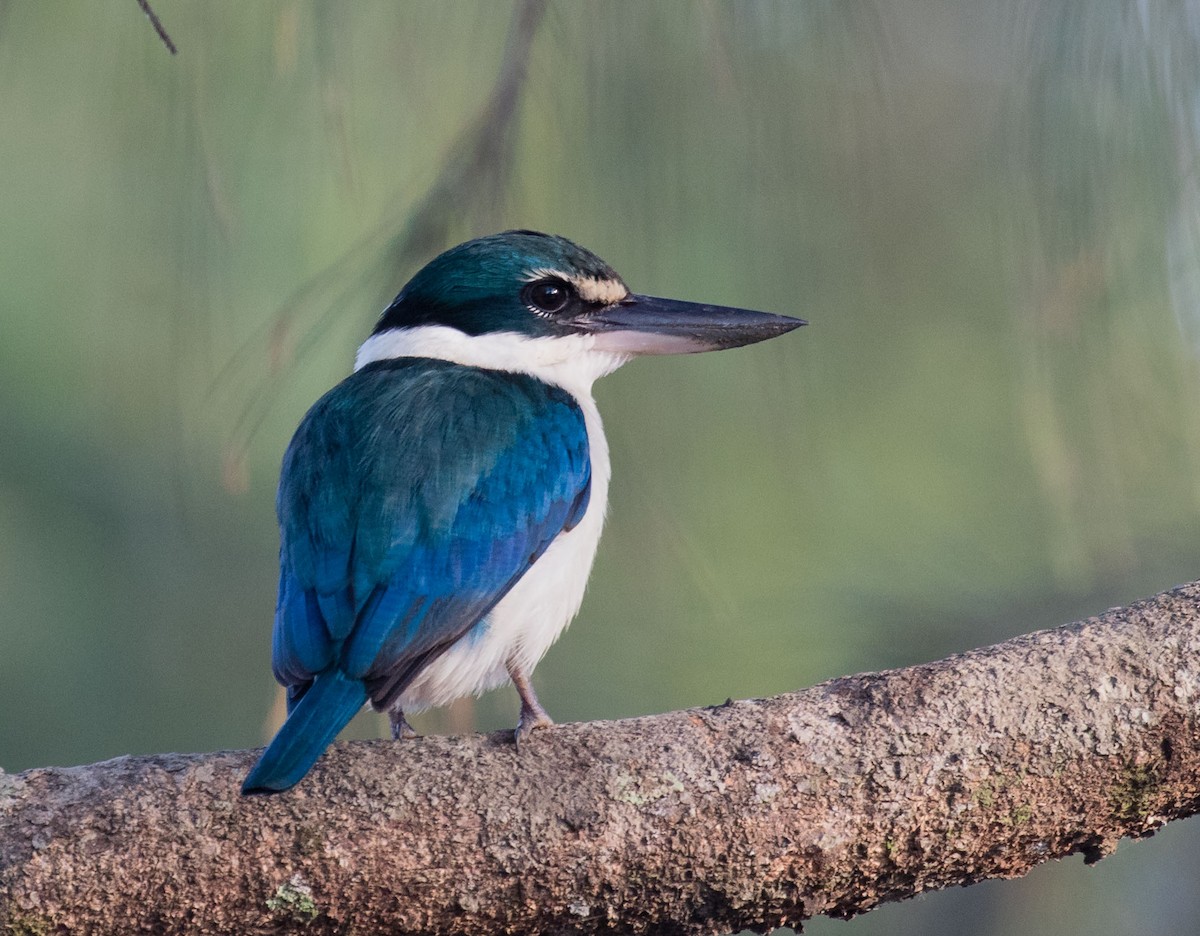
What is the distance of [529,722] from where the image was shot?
251 cm

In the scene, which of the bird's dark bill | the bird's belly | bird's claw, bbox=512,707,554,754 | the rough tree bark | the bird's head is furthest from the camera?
the bird's head

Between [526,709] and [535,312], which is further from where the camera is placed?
[535,312]

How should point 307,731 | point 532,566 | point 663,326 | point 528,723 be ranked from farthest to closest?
point 663,326
point 532,566
point 528,723
point 307,731

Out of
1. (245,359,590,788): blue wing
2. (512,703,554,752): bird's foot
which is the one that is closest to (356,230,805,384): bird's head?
(245,359,590,788): blue wing

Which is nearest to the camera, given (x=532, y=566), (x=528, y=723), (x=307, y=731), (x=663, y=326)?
(x=307, y=731)

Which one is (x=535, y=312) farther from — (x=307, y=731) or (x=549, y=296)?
(x=307, y=731)

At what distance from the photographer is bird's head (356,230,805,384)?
10.4ft

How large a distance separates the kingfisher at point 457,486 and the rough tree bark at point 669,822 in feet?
0.42

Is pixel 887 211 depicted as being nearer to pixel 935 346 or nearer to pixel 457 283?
pixel 457 283

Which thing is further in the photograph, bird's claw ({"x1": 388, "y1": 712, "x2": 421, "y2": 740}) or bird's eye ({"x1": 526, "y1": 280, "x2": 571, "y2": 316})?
bird's eye ({"x1": 526, "y1": 280, "x2": 571, "y2": 316})

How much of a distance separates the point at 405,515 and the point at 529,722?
42cm

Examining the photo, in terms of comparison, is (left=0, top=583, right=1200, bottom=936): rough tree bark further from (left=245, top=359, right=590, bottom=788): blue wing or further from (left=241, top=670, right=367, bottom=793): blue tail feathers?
(left=245, top=359, right=590, bottom=788): blue wing

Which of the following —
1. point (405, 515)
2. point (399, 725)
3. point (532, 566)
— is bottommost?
point (399, 725)

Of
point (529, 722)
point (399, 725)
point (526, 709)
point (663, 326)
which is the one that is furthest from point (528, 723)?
point (663, 326)
